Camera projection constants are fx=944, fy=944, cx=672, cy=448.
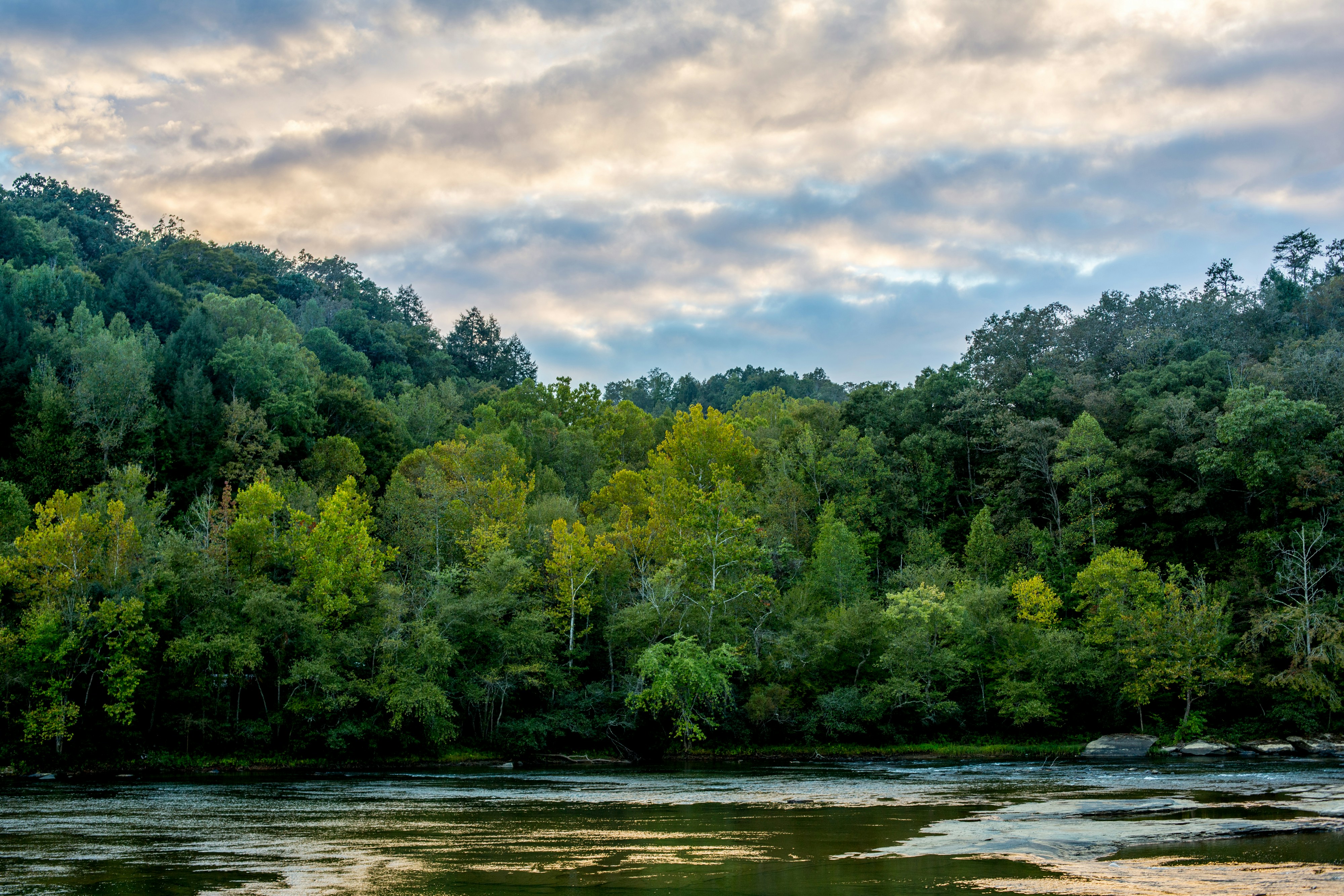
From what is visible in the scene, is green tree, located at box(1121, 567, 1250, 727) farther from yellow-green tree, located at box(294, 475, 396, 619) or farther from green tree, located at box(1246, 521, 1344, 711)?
yellow-green tree, located at box(294, 475, 396, 619)

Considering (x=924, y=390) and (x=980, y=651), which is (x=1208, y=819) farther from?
(x=924, y=390)

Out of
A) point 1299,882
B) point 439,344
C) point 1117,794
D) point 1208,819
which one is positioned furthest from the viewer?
point 439,344

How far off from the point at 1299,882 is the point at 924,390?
252 ft

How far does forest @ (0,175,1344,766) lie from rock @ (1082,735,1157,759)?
2266 mm

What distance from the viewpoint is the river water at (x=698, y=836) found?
1759 cm

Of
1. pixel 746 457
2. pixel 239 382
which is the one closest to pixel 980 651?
pixel 746 457

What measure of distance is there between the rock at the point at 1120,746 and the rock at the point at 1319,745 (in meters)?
7.49

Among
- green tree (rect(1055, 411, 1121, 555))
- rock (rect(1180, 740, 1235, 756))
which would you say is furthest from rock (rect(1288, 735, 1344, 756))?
green tree (rect(1055, 411, 1121, 555))

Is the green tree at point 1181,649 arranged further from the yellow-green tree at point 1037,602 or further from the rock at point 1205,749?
the yellow-green tree at point 1037,602

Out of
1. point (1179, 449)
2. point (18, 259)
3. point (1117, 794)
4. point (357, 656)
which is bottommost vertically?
point (1117, 794)

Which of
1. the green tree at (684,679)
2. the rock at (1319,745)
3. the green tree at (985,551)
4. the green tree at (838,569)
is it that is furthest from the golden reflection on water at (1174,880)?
the green tree at (985,551)

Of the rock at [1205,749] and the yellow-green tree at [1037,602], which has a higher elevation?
the yellow-green tree at [1037,602]

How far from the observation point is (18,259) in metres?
99.8

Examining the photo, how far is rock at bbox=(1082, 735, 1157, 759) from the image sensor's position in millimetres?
56875
